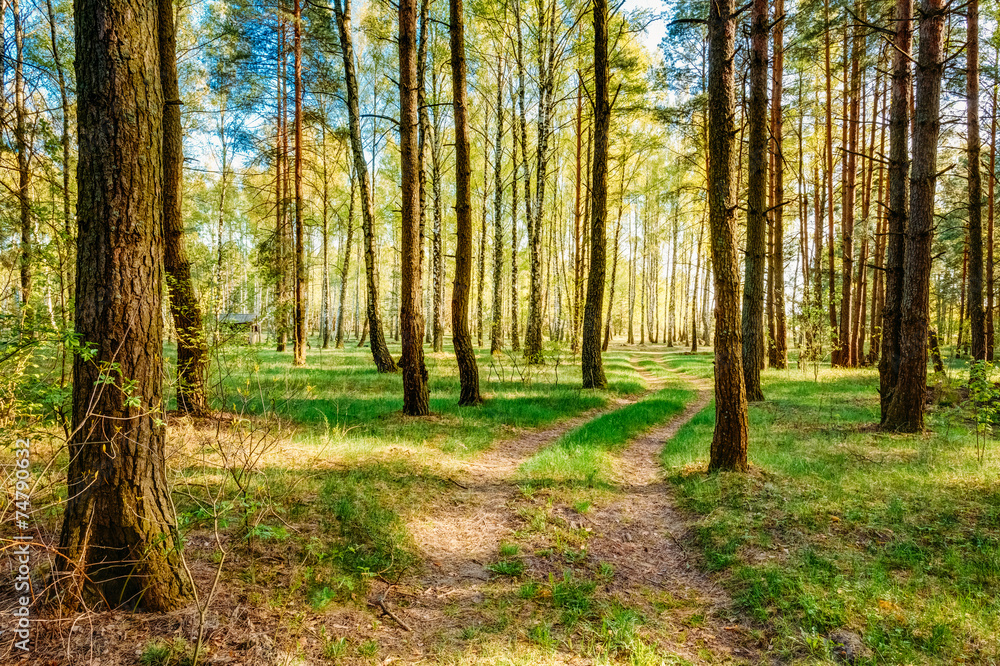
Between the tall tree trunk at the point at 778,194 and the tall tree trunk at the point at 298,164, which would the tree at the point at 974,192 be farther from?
the tall tree trunk at the point at 298,164

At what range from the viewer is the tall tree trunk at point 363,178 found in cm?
1148

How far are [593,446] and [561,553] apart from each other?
273 centimetres

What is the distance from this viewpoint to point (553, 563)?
3.81 meters

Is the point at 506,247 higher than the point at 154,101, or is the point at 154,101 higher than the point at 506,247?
the point at 506,247

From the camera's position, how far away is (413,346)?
762cm

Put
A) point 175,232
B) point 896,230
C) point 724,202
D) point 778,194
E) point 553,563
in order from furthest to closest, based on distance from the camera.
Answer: point 778,194 → point 896,230 → point 175,232 → point 724,202 → point 553,563

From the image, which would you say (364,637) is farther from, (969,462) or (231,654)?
(969,462)

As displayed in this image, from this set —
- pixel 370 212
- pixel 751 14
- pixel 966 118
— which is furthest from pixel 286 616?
pixel 966 118

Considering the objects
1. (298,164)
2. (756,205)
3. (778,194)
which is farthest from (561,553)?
(778,194)

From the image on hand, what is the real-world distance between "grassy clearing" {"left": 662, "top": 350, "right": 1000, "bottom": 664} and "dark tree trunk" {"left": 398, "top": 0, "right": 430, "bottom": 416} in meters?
4.09

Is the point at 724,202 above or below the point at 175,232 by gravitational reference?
above

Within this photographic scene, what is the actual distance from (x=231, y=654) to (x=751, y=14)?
44.5 ft

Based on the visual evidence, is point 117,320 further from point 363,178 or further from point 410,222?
point 363,178

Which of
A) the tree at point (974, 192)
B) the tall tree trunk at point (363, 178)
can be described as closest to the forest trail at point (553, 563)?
the tall tree trunk at point (363, 178)
